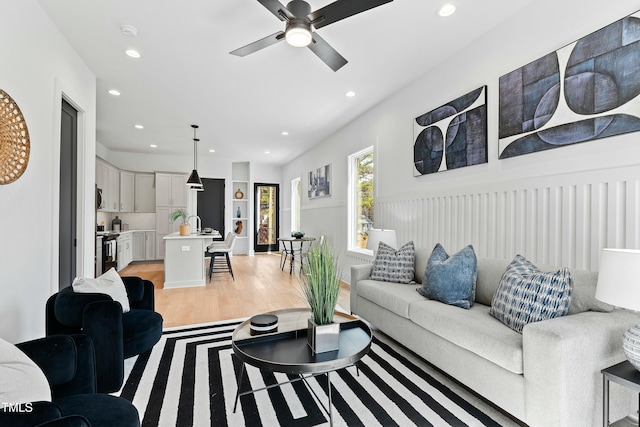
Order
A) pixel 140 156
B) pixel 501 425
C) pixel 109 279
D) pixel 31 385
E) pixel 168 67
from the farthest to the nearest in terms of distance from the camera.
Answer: pixel 140 156
pixel 168 67
pixel 109 279
pixel 501 425
pixel 31 385

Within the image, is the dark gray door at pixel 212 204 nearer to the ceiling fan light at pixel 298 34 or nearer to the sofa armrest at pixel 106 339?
the sofa armrest at pixel 106 339

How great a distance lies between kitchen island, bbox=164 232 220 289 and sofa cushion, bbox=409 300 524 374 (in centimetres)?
385

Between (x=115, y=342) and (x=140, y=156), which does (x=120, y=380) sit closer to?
(x=115, y=342)

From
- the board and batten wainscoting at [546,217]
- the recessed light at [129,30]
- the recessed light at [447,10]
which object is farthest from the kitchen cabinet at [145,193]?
the recessed light at [447,10]

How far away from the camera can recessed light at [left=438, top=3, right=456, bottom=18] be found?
2.42 meters

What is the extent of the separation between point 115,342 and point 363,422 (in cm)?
158

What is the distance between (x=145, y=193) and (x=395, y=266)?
22.8 ft

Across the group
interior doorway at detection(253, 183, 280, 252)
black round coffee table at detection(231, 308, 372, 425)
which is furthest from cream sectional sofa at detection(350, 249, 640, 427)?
interior doorway at detection(253, 183, 280, 252)

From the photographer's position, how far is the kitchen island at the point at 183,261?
16.4 ft

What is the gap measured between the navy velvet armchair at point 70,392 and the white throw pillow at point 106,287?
2.91 ft

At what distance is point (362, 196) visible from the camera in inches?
205

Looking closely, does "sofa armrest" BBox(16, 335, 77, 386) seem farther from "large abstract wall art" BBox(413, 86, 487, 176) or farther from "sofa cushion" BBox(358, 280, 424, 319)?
"large abstract wall art" BBox(413, 86, 487, 176)

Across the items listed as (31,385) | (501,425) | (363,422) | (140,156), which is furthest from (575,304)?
(140,156)

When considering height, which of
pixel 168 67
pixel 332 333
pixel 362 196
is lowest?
pixel 332 333
